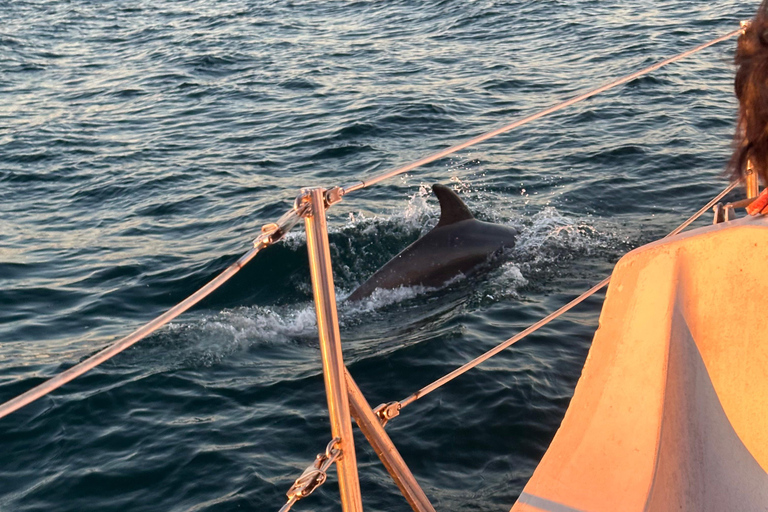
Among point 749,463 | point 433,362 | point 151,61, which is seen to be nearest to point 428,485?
point 433,362

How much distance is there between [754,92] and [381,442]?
4.92 feet

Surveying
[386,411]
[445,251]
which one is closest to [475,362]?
[386,411]

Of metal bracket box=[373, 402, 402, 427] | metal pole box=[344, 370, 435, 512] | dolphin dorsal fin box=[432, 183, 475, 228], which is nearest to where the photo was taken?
metal pole box=[344, 370, 435, 512]

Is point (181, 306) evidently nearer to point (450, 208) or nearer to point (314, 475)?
point (314, 475)

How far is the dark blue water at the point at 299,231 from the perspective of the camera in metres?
5.52

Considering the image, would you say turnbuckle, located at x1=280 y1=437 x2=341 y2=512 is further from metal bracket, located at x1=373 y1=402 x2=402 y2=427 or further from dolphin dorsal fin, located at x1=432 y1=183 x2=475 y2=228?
dolphin dorsal fin, located at x1=432 y1=183 x2=475 y2=228

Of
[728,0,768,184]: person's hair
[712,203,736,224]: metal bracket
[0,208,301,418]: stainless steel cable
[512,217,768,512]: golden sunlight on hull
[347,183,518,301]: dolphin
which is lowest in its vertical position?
[347,183,518,301]: dolphin

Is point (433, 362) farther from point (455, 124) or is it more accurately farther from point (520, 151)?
point (455, 124)

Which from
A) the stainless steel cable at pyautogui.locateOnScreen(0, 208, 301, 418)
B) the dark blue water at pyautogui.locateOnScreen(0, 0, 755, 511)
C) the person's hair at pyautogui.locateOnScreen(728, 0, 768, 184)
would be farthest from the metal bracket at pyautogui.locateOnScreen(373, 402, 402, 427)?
the dark blue water at pyautogui.locateOnScreen(0, 0, 755, 511)

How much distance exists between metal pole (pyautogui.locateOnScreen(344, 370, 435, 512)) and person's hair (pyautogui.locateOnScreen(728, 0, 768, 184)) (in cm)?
130

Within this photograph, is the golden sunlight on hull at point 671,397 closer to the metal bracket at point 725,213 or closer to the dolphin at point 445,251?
the metal bracket at point 725,213

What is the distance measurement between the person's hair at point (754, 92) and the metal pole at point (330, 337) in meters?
1.21

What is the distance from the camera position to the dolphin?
821cm

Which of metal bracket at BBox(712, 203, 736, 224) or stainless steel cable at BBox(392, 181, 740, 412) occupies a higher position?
metal bracket at BBox(712, 203, 736, 224)
